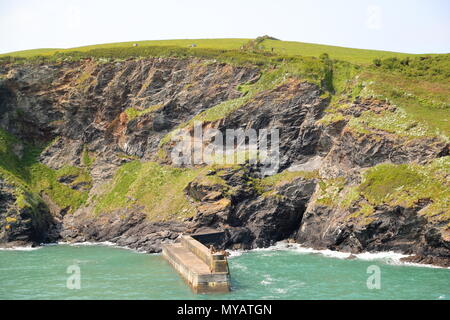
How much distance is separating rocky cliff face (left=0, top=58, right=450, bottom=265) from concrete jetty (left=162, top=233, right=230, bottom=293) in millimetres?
11985

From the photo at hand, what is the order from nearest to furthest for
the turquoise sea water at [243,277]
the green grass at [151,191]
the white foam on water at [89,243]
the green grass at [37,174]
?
the turquoise sea water at [243,277]
the white foam on water at [89,243]
the green grass at [151,191]
the green grass at [37,174]

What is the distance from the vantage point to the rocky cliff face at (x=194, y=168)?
6088cm

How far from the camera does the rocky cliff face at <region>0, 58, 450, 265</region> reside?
60875 millimetres

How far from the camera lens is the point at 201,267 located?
4669cm

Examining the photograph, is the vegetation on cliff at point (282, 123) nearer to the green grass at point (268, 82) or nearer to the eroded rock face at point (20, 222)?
the green grass at point (268, 82)

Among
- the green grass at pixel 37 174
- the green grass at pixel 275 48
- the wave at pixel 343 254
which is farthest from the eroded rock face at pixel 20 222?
Result: the green grass at pixel 275 48

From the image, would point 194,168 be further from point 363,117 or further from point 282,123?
point 363,117

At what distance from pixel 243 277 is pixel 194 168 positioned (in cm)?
3325

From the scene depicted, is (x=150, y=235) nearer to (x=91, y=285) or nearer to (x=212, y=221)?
(x=212, y=221)

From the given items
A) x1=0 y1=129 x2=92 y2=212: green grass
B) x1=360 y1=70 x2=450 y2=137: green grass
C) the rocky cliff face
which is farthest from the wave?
x1=0 y1=129 x2=92 y2=212: green grass

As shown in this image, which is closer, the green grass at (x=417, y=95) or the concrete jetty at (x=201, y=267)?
the concrete jetty at (x=201, y=267)

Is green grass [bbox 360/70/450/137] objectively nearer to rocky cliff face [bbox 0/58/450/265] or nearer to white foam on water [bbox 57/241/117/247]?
rocky cliff face [bbox 0/58/450/265]

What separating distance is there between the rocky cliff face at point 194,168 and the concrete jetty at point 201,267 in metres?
12.0
